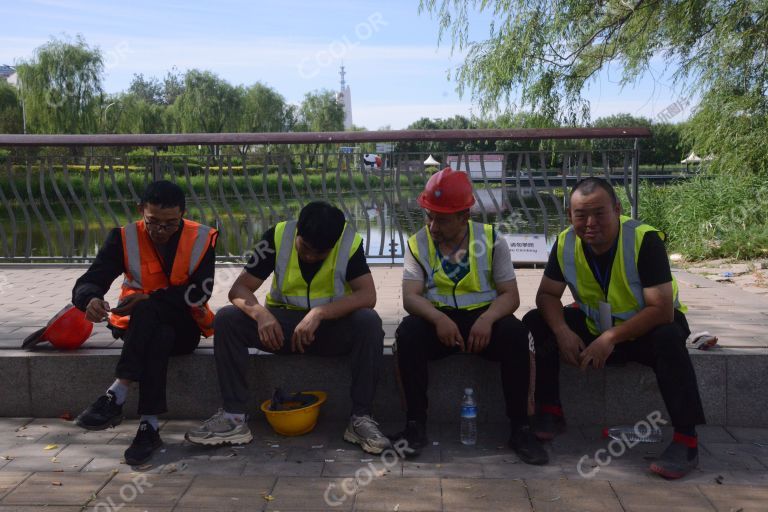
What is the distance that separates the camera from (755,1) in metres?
10.6

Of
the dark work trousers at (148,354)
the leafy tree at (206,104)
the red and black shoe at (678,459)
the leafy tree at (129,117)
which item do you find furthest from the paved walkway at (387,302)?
the leafy tree at (206,104)

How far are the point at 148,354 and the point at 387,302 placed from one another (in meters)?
2.21

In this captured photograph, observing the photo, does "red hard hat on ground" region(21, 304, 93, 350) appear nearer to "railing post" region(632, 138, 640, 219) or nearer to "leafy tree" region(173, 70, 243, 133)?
"railing post" region(632, 138, 640, 219)

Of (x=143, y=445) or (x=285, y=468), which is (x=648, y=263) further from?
(x=143, y=445)

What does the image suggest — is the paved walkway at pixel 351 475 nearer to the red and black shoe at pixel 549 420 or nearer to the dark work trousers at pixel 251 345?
the red and black shoe at pixel 549 420

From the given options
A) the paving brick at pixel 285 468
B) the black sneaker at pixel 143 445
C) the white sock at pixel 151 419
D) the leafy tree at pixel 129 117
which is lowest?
the paving brick at pixel 285 468

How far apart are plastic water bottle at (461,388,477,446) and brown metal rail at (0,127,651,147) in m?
2.89

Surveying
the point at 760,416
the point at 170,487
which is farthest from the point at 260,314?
the point at 760,416

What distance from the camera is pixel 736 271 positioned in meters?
8.15

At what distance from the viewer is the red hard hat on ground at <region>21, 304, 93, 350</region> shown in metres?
4.21

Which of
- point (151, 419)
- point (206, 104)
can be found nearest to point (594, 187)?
point (151, 419)

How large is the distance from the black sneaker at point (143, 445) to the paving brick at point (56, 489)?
0.50 ft

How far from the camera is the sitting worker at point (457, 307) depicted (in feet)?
12.2

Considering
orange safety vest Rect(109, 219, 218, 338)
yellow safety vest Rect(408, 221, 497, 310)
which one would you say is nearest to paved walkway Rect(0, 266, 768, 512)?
orange safety vest Rect(109, 219, 218, 338)
